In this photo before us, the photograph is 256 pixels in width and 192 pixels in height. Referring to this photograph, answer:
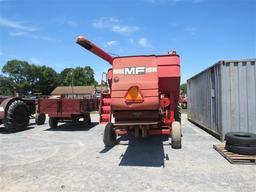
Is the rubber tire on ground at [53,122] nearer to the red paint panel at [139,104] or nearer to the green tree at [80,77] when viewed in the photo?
the red paint panel at [139,104]

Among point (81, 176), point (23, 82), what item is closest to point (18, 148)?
point (81, 176)

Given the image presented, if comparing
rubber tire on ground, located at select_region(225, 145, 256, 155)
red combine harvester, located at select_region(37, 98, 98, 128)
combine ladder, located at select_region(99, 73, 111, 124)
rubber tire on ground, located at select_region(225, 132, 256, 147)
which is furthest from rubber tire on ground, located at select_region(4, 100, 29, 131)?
rubber tire on ground, located at select_region(225, 145, 256, 155)

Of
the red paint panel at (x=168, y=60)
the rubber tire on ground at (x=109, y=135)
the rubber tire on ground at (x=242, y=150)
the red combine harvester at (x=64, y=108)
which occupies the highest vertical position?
the red paint panel at (x=168, y=60)

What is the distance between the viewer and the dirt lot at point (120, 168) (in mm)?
5373

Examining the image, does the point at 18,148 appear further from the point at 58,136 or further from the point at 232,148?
the point at 232,148

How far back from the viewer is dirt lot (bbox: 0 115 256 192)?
5.37 metres

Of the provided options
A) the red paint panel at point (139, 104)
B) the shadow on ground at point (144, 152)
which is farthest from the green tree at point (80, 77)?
the red paint panel at point (139, 104)

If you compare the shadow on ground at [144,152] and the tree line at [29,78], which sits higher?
the tree line at [29,78]

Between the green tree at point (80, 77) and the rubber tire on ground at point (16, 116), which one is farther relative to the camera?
the green tree at point (80, 77)

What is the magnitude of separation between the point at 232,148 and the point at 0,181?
5745 mm

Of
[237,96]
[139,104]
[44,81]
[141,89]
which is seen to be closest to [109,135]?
[139,104]

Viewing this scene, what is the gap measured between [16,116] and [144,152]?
7.86 m

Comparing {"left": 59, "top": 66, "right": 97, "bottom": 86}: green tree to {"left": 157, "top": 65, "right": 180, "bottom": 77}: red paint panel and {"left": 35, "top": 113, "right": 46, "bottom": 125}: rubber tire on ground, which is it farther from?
{"left": 157, "top": 65, "right": 180, "bottom": 77}: red paint panel

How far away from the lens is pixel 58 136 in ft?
38.9
